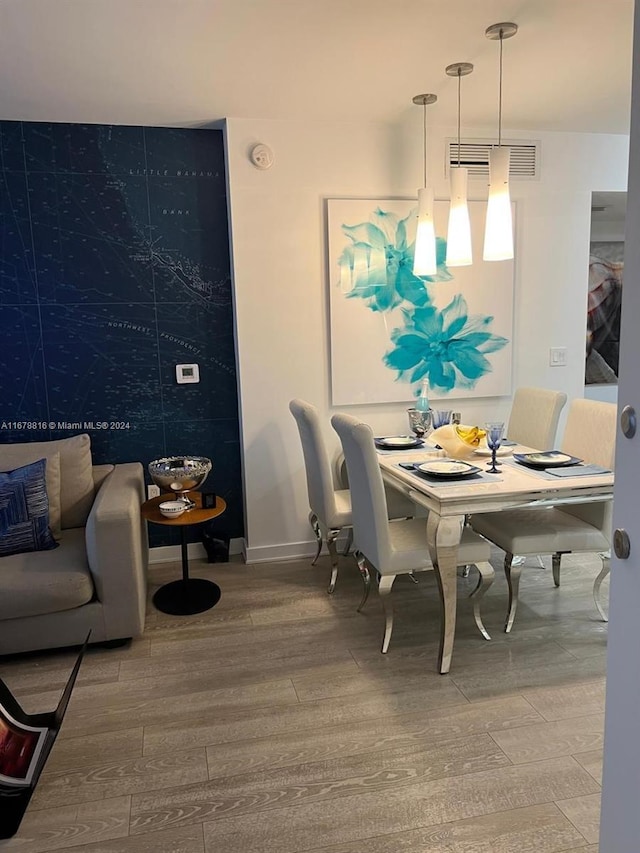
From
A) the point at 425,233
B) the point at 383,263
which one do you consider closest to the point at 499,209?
the point at 425,233

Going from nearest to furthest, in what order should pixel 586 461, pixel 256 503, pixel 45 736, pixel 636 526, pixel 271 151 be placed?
pixel 636 526 → pixel 45 736 → pixel 586 461 → pixel 271 151 → pixel 256 503

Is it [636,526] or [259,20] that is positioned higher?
[259,20]

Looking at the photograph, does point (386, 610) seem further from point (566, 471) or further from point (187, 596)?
point (187, 596)

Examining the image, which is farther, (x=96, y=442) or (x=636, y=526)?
(x=96, y=442)

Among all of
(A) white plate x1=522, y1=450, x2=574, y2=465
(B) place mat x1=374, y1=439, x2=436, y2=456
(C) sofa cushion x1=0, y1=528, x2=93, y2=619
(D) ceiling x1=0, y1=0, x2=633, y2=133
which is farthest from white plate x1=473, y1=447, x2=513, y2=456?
(C) sofa cushion x1=0, y1=528, x2=93, y2=619

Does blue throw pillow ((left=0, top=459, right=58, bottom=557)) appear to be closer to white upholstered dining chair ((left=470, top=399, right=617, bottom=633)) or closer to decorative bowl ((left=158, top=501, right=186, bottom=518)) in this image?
decorative bowl ((left=158, top=501, right=186, bottom=518))

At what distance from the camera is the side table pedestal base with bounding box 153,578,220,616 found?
3.22m

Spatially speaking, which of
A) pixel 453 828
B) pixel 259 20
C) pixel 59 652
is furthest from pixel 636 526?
pixel 59 652

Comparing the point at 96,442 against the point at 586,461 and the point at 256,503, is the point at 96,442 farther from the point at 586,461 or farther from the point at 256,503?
the point at 586,461

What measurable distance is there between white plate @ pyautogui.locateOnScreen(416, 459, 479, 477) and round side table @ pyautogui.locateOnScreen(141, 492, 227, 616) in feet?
3.38

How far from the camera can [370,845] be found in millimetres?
1757

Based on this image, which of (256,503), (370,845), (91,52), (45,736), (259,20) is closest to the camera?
(370,845)

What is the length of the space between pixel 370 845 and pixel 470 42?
291 cm

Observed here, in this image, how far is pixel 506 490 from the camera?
101 inches
